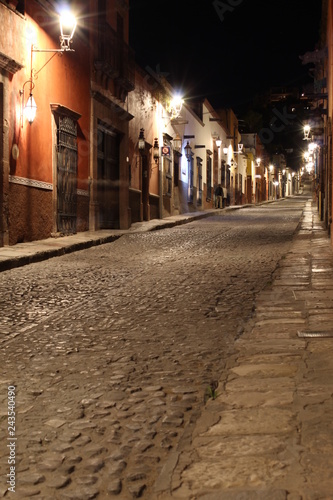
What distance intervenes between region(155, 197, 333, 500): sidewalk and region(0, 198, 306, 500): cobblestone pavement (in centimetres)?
11

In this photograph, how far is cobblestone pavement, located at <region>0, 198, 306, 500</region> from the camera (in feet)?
8.41

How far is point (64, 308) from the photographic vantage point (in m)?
6.09

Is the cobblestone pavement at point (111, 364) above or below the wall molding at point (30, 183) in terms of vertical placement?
below

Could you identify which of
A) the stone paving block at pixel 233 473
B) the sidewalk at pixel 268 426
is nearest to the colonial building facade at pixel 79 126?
the sidewalk at pixel 268 426

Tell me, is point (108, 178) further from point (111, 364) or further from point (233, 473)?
point (233, 473)

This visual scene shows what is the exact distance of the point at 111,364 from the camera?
4.09 m

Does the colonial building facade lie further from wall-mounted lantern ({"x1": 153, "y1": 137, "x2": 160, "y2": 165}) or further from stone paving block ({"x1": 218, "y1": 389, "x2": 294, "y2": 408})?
stone paving block ({"x1": 218, "y1": 389, "x2": 294, "y2": 408})

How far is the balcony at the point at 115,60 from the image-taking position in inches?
656

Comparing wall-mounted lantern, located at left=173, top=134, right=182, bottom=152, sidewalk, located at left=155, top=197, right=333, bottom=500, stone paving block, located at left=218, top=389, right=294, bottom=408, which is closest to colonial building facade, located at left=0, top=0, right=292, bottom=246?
wall-mounted lantern, located at left=173, top=134, right=182, bottom=152

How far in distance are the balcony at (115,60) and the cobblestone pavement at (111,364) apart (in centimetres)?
925

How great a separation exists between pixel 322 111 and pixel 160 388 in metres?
15.1

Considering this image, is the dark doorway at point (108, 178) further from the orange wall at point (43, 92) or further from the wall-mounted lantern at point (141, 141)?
the wall-mounted lantern at point (141, 141)

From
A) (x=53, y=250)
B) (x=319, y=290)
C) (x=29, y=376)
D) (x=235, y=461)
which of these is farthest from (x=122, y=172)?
(x=235, y=461)

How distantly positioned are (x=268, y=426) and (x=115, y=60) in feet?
53.9
